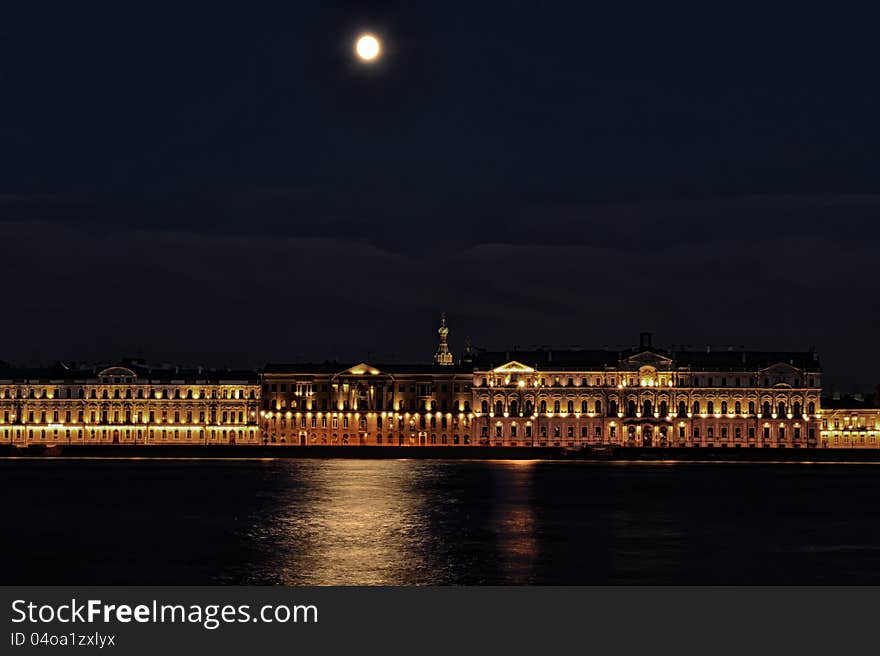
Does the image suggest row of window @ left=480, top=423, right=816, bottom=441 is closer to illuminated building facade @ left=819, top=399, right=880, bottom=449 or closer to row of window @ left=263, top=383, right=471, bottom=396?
row of window @ left=263, top=383, right=471, bottom=396

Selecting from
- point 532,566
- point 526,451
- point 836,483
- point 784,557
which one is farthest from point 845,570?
point 526,451

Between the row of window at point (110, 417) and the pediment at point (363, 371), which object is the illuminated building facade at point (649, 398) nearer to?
the pediment at point (363, 371)

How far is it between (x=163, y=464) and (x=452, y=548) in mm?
67984

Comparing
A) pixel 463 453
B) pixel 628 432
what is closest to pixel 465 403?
pixel 463 453

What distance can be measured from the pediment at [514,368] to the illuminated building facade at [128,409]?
2030 cm

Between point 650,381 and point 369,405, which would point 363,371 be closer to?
point 369,405

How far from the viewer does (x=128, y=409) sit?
124 m

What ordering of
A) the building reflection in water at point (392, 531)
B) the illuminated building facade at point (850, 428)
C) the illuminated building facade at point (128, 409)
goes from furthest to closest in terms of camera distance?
the illuminated building facade at point (128, 409) < the illuminated building facade at point (850, 428) < the building reflection in water at point (392, 531)

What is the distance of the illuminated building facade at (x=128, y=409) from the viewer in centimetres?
12356

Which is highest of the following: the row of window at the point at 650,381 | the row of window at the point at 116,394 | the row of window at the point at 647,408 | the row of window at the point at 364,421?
the row of window at the point at 650,381

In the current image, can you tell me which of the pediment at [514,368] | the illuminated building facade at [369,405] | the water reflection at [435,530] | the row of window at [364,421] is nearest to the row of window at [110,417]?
the illuminated building facade at [369,405]

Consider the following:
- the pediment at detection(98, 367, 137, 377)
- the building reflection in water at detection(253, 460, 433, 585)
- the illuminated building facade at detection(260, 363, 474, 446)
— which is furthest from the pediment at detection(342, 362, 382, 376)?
the building reflection in water at detection(253, 460, 433, 585)
